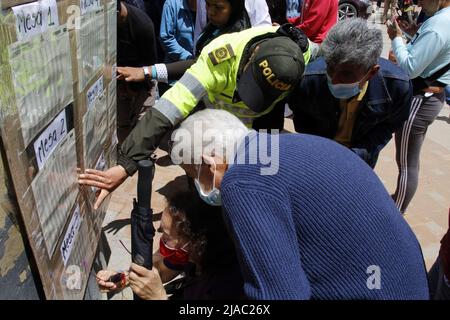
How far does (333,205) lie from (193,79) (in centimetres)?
92

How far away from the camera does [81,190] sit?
146 cm

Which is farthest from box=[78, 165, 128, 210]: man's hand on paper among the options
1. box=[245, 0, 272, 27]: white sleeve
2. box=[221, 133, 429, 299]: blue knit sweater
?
box=[245, 0, 272, 27]: white sleeve

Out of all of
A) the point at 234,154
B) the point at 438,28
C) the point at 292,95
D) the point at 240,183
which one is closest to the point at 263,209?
the point at 240,183

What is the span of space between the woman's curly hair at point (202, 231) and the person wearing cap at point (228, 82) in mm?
252

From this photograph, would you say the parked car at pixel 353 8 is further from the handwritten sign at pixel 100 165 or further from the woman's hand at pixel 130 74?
the handwritten sign at pixel 100 165

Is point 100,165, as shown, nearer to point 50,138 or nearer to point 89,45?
point 89,45

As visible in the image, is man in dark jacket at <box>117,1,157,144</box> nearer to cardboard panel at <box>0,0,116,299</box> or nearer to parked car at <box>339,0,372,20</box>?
cardboard panel at <box>0,0,116,299</box>

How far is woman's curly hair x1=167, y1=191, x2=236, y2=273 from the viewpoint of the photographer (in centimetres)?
174

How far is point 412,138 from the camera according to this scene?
8.82 ft

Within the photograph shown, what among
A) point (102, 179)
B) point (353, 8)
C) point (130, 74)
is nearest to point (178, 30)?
point (130, 74)

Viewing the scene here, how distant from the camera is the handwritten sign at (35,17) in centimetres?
87

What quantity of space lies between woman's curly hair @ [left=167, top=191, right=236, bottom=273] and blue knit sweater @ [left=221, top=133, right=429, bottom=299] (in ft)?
2.36

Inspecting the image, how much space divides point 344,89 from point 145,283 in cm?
116

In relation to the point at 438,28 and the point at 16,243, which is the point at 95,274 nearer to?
the point at 16,243
